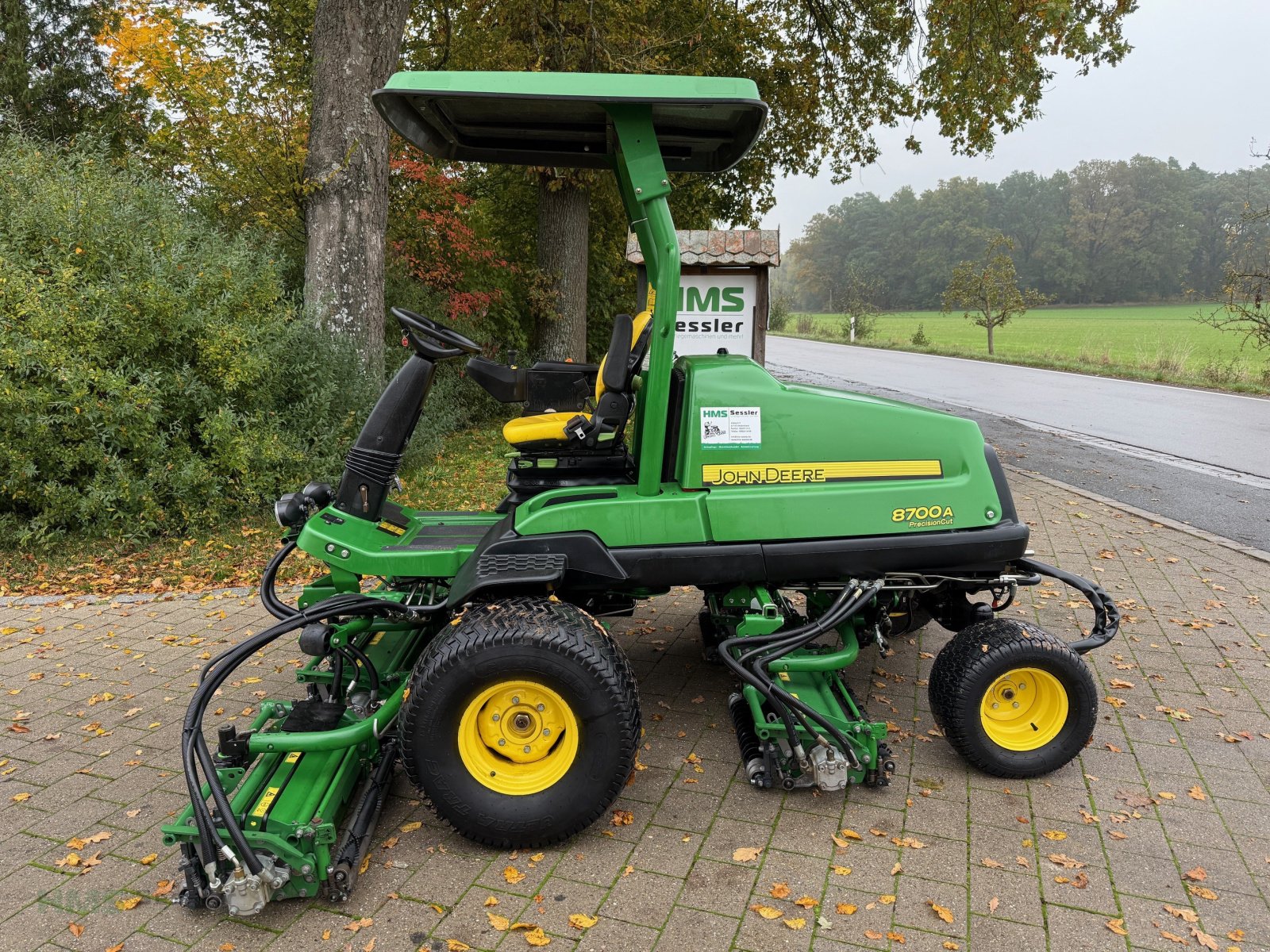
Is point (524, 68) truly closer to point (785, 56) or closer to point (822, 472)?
point (785, 56)

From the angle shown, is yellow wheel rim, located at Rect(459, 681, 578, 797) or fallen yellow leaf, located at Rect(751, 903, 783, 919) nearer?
fallen yellow leaf, located at Rect(751, 903, 783, 919)

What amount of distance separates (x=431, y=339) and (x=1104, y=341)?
32.7 meters

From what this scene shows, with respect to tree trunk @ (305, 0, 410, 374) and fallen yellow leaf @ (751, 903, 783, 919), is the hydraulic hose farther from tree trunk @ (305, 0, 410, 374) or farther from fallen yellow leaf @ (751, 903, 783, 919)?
tree trunk @ (305, 0, 410, 374)

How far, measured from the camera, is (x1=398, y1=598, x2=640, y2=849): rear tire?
257 cm

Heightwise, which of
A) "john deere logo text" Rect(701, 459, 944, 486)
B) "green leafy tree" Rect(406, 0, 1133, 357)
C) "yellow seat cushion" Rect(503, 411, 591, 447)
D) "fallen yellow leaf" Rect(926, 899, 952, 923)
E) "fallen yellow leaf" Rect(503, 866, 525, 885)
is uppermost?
"green leafy tree" Rect(406, 0, 1133, 357)

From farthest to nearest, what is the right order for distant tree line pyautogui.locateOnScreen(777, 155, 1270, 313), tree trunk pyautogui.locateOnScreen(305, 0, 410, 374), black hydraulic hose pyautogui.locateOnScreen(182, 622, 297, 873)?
distant tree line pyautogui.locateOnScreen(777, 155, 1270, 313) → tree trunk pyautogui.locateOnScreen(305, 0, 410, 374) → black hydraulic hose pyautogui.locateOnScreen(182, 622, 297, 873)

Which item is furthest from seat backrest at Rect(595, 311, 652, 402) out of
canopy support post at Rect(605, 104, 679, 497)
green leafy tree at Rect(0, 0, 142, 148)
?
green leafy tree at Rect(0, 0, 142, 148)

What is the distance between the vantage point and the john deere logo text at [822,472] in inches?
116

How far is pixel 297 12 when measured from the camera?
979 cm

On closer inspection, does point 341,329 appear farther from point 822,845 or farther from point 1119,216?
point 1119,216

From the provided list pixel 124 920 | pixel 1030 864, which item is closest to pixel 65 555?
pixel 124 920

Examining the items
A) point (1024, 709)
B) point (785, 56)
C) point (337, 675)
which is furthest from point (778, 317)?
point (337, 675)

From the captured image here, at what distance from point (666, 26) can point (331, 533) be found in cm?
1086

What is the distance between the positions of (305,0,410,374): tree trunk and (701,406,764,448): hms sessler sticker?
4881 mm
